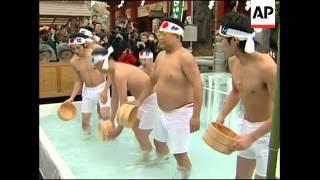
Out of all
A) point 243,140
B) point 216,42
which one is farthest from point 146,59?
point 243,140

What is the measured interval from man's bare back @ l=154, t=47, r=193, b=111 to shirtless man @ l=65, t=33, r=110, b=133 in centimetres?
17

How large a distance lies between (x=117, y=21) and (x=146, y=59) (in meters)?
0.26

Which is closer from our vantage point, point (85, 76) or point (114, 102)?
point (85, 76)

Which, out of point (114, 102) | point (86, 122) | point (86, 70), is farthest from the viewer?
point (86, 122)

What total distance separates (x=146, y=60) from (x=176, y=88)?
0.13 metres

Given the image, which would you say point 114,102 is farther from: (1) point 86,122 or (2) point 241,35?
(2) point 241,35

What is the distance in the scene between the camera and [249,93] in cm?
125

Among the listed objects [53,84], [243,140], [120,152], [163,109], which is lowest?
[120,152]

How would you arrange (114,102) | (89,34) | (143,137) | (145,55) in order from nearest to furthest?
(89,34), (145,55), (114,102), (143,137)

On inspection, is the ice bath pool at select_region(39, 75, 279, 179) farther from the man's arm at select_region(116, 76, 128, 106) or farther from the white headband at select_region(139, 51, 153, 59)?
the white headband at select_region(139, 51, 153, 59)

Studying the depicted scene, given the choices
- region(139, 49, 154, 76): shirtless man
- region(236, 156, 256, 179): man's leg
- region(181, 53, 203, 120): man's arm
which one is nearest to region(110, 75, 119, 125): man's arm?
region(139, 49, 154, 76): shirtless man

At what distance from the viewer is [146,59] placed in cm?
99

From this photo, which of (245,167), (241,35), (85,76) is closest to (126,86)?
(85,76)
